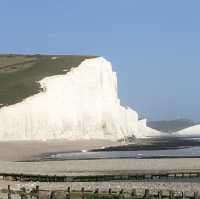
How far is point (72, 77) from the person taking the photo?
323 feet

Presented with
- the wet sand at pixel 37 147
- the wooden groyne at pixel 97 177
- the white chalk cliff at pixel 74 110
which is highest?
the white chalk cliff at pixel 74 110

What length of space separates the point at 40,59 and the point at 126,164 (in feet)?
227

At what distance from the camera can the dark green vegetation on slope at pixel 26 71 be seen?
299 ft

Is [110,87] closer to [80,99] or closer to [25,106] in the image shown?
[80,99]

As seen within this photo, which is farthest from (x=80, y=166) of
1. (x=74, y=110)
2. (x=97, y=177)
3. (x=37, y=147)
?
(x=74, y=110)

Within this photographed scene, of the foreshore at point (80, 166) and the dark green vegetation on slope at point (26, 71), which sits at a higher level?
the dark green vegetation on slope at point (26, 71)

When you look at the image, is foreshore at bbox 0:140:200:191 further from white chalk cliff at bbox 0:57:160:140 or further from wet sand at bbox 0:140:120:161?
white chalk cliff at bbox 0:57:160:140

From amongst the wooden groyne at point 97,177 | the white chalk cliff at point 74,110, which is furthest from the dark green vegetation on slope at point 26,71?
the wooden groyne at point 97,177

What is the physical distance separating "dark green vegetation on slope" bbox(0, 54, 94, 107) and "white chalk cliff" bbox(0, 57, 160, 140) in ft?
5.93

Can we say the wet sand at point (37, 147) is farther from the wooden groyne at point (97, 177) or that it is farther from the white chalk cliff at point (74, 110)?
the wooden groyne at point (97, 177)

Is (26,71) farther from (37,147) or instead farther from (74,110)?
(37,147)

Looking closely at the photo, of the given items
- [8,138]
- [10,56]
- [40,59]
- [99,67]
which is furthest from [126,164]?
[10,56]

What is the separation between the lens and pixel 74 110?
96.6 m

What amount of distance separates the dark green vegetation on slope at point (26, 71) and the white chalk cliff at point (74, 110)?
1.81 metres
